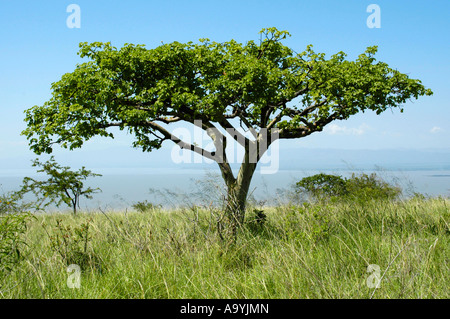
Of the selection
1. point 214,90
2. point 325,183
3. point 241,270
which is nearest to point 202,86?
point 214,90

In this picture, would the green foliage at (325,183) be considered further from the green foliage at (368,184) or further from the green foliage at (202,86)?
the green foliage at (202,86)

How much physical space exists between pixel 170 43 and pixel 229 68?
1.85 meters

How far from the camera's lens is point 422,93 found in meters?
11.5

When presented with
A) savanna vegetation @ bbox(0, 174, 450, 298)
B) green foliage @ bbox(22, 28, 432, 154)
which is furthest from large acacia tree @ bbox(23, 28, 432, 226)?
savanna vegetation @ bbox(0, 174, 450, 298)

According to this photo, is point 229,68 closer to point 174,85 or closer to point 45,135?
point 174,85

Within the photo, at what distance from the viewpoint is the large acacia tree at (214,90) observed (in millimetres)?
10133

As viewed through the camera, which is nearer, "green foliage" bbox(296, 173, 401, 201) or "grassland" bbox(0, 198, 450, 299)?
"grassland" bbox(0, 198, 450, 299)

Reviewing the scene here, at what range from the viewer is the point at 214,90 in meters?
10.2

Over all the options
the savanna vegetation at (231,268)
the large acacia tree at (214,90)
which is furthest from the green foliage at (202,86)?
the savanna vegetation at (231,268)

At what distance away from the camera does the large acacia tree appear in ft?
33.2

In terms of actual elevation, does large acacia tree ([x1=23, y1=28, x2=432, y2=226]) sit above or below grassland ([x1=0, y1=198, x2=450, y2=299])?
above

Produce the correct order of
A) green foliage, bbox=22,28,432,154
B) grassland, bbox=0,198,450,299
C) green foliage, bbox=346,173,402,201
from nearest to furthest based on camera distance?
1. grassland, bbox=0,198,450,299
2. green foliage, bbox=22,28,432,154
3. green foliage, bbox=346,173,402,201

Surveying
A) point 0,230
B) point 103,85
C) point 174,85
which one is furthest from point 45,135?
point 0,230

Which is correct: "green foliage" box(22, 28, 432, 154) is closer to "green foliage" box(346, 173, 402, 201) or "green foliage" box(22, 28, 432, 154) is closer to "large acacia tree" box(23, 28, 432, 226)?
"large acacia tree" box(23, 28, 432, 226)
